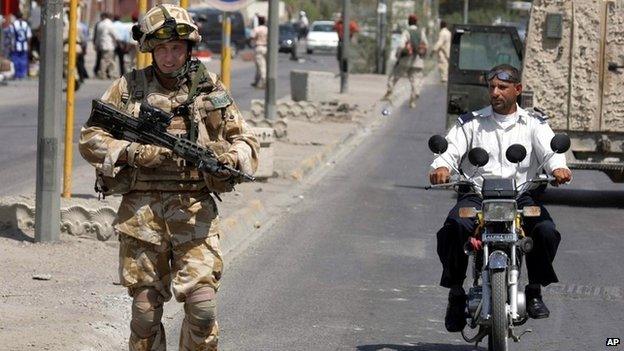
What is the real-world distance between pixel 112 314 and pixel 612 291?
3759 millimetres

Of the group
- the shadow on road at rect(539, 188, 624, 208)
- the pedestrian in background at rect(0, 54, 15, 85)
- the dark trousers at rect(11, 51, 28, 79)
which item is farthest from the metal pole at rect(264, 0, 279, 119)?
the dark trousers at rect(11, 51, 28, 79)

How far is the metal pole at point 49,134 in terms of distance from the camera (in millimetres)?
11141

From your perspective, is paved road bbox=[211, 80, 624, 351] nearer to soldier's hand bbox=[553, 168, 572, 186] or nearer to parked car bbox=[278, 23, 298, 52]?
soldier's hand bbox=[553, 168, 572, 186]

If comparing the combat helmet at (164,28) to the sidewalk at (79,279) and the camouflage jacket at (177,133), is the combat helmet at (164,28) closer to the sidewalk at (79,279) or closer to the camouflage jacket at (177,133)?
the camouflage jacket at (177,133)

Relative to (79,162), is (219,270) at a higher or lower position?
higher

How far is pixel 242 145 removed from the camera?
21.1 ft

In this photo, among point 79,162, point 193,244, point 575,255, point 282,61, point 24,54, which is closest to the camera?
point 193,244

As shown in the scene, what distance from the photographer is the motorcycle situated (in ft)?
24.0

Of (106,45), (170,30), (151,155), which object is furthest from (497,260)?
(106,45)

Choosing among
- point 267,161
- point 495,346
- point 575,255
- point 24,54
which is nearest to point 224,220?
point 575,255

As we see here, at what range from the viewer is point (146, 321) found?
6.50 metres

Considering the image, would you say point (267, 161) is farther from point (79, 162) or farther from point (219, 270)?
point (219, 270)

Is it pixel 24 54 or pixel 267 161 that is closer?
pixel 267 161

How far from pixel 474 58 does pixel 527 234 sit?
1362cm
